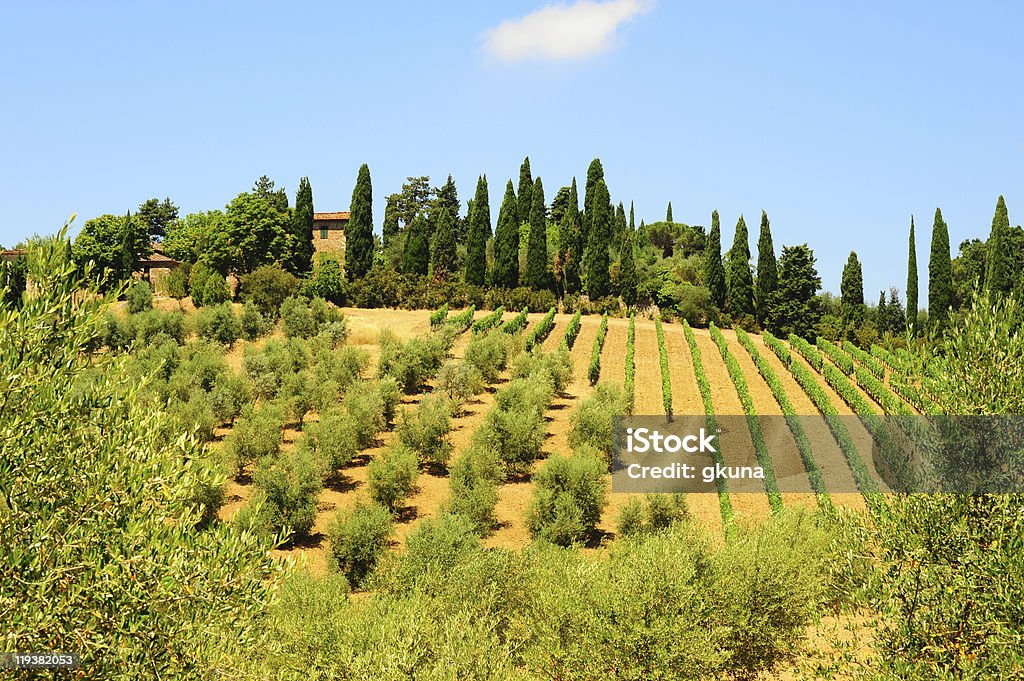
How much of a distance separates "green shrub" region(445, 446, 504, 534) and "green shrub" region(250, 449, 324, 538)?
204 inches

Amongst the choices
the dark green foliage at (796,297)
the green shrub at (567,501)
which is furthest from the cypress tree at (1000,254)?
the green shrub at (567,501)

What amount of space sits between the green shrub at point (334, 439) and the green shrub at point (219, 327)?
23.3 metres

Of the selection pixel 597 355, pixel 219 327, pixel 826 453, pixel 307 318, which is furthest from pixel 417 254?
pixel 826 453

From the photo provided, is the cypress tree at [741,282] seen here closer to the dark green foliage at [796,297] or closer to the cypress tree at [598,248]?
the dark green foliage at [796,297]

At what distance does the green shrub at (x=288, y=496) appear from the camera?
28250 millimetres

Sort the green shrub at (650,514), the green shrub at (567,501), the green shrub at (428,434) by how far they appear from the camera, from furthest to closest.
→ the green shrub at (428,434)
the green shrub at (567,501)
the green shrub at (650,514)

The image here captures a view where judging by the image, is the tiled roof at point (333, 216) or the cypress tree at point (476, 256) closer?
the cypress tree at point (476, 256)

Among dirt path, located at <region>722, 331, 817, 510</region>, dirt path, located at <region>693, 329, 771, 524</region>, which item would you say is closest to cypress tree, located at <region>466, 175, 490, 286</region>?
dirt path, located at <region>693, 329, 771, 524</region>

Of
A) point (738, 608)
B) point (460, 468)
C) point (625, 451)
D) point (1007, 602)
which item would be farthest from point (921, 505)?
point (625, 451)

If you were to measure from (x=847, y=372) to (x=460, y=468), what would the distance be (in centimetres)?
3641

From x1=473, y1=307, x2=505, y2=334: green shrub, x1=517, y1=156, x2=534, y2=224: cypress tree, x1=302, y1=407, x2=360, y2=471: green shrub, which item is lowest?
x1=302, y1=407, x2=360, y2=471: green shrub

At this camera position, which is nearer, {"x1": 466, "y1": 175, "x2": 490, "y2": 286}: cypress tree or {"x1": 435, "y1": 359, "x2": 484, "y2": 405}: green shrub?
{"x1": 435, "y1": 359, "x2": 484, "y2": 405}: green shrub

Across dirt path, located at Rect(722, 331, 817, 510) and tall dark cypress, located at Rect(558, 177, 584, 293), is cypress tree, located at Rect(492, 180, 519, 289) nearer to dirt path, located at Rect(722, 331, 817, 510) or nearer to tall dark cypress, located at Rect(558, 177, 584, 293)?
tall dark cypress, located at Rect(558, 177, 584, 293)

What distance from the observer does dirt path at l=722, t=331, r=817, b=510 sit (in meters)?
33.1
